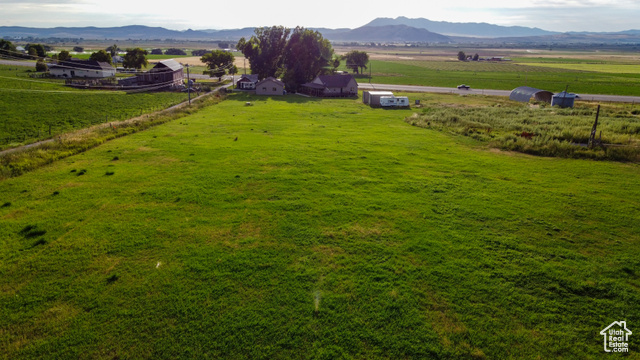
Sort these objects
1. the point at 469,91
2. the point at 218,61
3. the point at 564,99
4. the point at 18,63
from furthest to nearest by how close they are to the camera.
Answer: the point at 18,63
the point at 218,61
the point at 469,91
the point at 564,99

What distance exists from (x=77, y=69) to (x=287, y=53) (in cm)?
5173

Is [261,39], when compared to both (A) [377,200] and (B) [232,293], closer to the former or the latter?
(A) [377,200]

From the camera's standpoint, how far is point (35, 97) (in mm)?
51688

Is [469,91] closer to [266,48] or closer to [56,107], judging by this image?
[266,48]

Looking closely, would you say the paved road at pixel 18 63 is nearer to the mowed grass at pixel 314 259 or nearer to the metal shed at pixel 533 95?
the mowed grass at pixel 314 259

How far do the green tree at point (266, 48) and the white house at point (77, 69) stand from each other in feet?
121

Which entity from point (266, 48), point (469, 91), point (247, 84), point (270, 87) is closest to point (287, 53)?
point (266, 48)

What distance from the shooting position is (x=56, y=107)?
1774 inches

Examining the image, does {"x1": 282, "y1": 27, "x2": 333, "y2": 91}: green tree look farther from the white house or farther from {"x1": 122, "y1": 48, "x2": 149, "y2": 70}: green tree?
the white house

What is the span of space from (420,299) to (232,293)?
653cm

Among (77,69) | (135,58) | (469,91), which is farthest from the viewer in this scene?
(135,58)

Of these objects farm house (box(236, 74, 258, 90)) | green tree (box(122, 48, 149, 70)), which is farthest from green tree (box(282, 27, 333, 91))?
green tree (box(122, 48, 149, 70))

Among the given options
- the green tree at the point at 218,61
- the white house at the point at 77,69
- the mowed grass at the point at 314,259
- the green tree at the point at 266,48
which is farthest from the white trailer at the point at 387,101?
the white house at the point at 77,69

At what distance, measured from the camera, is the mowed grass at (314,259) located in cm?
970
